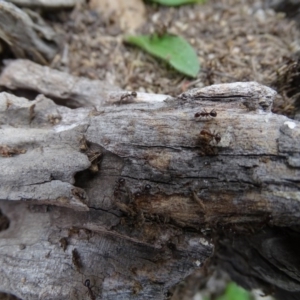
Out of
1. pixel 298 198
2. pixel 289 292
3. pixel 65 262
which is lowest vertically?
pixel 65 262

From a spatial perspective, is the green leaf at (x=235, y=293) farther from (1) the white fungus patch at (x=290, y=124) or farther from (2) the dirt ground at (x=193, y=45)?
(1) the white fungus patch at (x=290, y=124)

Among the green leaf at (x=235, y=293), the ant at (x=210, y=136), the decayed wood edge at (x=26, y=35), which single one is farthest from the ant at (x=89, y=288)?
the decayed wood edge at (x=26, y=35)

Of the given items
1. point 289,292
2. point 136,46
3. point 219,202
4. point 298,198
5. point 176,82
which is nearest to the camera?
point 298,198

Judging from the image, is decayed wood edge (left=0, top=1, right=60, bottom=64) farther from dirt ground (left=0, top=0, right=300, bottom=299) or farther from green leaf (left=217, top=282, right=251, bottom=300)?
green leaf (left=217, top=282, right=251, bottom=300)

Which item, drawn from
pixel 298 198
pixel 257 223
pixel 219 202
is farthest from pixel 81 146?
pixel 298 198

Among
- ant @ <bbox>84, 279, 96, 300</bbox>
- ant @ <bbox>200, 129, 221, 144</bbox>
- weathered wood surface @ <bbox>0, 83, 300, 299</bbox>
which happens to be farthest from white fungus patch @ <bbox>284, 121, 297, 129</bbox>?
ant @ <bbox>84, 279, 96, 300</bbox>

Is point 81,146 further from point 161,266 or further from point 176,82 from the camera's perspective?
point 176,82

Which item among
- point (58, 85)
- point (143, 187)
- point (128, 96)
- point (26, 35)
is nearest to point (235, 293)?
point (143, 187)
